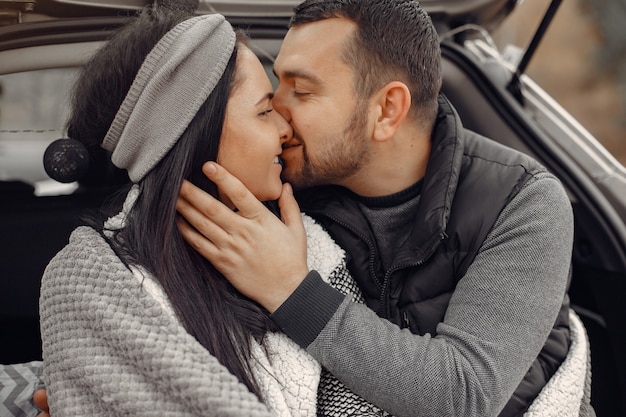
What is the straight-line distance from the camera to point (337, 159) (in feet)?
5.53

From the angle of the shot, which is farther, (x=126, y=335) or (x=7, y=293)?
A: (x=7, y=293)

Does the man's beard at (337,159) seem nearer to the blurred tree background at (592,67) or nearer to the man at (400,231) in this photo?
the man at (400,231)

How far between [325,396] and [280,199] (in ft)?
1.63

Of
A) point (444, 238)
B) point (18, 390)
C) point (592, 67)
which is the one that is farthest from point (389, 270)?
point (592, 67)

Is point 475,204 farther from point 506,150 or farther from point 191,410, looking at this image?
point 191,410

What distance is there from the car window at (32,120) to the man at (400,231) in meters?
0.55

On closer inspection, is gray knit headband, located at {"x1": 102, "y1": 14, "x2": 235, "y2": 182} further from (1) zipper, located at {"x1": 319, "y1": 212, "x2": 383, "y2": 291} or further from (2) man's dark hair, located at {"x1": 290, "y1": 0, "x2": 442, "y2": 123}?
(1) zipper, located at {"x1": 319, "y1": 212, "x2": 383, "y2": 291}

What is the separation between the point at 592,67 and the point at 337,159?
21.9 feet

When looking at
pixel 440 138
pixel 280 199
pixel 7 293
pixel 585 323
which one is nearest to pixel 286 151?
pixel 280 199

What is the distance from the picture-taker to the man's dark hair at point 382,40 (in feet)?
5.56

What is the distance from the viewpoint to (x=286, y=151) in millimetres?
1685

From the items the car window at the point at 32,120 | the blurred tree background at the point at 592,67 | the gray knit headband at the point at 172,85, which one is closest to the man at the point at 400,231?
the gray knit headband at the point at 172,85

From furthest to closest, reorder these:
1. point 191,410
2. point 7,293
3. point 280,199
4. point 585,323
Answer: point 585,323 < point 7,293 < point 280,199 < point 191,410

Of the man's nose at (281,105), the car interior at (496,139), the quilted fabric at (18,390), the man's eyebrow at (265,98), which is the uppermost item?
the man's eyebrow at (265,98)
